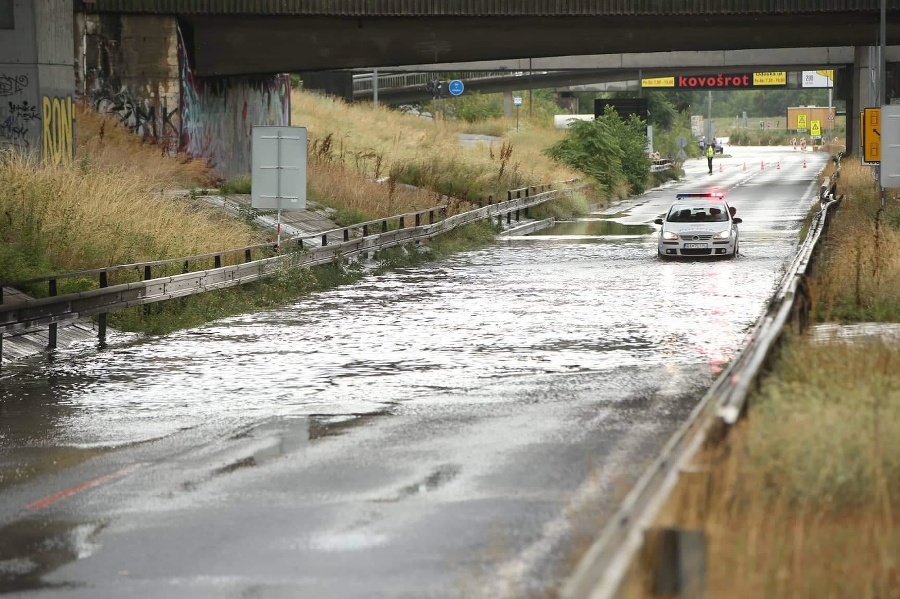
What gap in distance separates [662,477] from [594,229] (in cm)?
4039

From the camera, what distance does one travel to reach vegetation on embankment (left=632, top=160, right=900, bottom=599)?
646cm

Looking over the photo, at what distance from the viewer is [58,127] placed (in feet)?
107

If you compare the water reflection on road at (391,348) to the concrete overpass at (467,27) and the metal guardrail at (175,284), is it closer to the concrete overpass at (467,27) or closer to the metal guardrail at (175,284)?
the metal guardrail at (175,284)

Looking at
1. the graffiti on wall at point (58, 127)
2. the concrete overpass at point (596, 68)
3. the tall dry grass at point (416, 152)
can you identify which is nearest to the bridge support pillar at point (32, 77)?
the graffiti on wall at point (58, 127)

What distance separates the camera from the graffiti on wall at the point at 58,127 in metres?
32.1

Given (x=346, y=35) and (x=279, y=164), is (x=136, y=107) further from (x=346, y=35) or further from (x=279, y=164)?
(x=279, y=164)

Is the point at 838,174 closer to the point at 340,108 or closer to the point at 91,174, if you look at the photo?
the point at 340,108

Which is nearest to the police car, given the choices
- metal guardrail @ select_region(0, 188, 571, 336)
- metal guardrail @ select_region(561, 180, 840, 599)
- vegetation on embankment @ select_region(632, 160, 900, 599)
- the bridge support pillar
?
metal guardrail @ select_region(0, 188, 571, 336)

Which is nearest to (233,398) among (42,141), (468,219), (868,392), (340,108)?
(868,392)

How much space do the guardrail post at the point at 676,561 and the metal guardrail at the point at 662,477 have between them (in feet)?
0.25

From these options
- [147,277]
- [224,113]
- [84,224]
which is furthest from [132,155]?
[147,277]

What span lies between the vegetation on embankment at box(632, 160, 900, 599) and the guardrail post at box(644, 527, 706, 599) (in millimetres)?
94

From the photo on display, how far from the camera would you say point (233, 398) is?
14789mm

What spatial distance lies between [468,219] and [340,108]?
36528 mm
